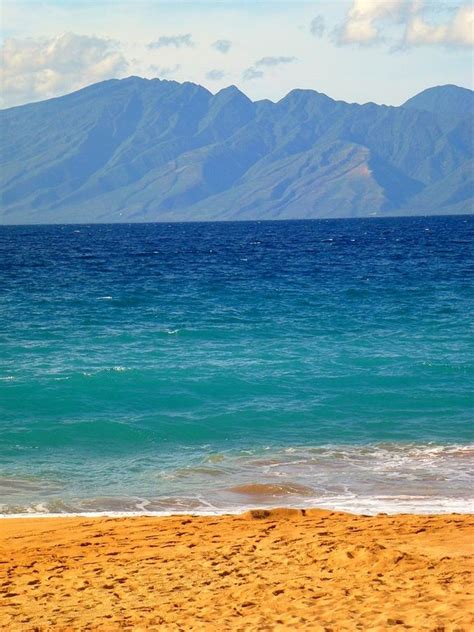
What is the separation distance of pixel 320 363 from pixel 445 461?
11.4m

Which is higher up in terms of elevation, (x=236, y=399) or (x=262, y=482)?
(x=236, y=399)

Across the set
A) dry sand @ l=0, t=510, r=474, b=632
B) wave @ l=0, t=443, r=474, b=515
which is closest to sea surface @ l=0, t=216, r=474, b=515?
wave @ l=0, t=443, r=474, b=515

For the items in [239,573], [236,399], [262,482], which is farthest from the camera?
[236,399]

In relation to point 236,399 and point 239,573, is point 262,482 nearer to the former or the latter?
point 239,573

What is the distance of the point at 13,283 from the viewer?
192 ft

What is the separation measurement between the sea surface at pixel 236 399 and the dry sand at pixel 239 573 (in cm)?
189

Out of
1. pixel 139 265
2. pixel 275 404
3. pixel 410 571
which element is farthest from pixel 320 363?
→ pixel 139 265

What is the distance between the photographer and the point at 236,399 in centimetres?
2523

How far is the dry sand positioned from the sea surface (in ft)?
6.20

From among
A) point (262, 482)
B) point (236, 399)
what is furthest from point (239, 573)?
point (236, 399)

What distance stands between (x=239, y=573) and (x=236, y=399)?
46.6ft

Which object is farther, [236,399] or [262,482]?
[236,399]

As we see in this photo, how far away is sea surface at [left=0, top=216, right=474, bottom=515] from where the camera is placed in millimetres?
16812

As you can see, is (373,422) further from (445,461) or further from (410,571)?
(410,571)
